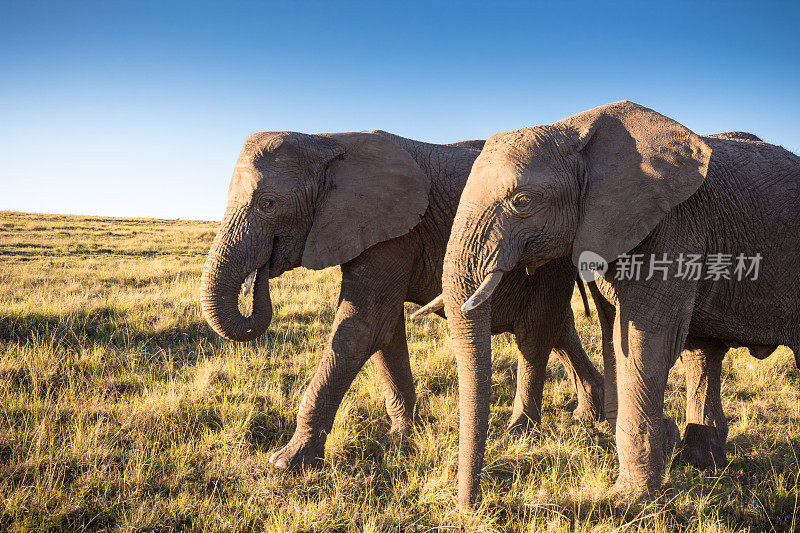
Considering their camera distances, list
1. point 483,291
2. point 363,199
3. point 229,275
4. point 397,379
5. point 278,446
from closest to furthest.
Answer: point 483,291
point 229,275
point 363,199
point 278,446
point 397,379

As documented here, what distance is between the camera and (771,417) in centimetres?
566

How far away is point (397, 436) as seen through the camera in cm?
498

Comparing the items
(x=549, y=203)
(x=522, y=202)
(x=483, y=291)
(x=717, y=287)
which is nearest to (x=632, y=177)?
(x=549, y=203)

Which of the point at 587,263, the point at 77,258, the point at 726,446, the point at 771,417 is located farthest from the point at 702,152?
the point at 77,258

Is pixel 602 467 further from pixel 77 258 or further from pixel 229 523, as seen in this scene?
pixel 77 258

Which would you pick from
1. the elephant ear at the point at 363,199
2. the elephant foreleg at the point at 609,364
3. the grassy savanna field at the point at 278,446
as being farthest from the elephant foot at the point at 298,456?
the elephant foreleg at the point at 609,364

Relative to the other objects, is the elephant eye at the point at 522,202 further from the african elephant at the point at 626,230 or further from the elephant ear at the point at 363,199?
the elephant ear at the point at 363,199

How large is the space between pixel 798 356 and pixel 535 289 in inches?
81.3

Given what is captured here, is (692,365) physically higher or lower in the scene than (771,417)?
higher

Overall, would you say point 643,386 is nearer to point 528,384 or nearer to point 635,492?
point 635,492

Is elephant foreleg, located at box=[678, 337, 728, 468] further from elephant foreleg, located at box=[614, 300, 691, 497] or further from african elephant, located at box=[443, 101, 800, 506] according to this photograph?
elephant foreleg, located at box=[614, 300, 691, 497]

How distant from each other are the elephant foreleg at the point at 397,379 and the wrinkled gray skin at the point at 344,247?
59 cm

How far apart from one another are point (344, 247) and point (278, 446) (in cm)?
192

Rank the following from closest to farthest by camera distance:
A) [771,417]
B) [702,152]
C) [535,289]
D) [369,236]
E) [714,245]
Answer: [702,152], [714,245], [369,236], [535,289], [771,417]
